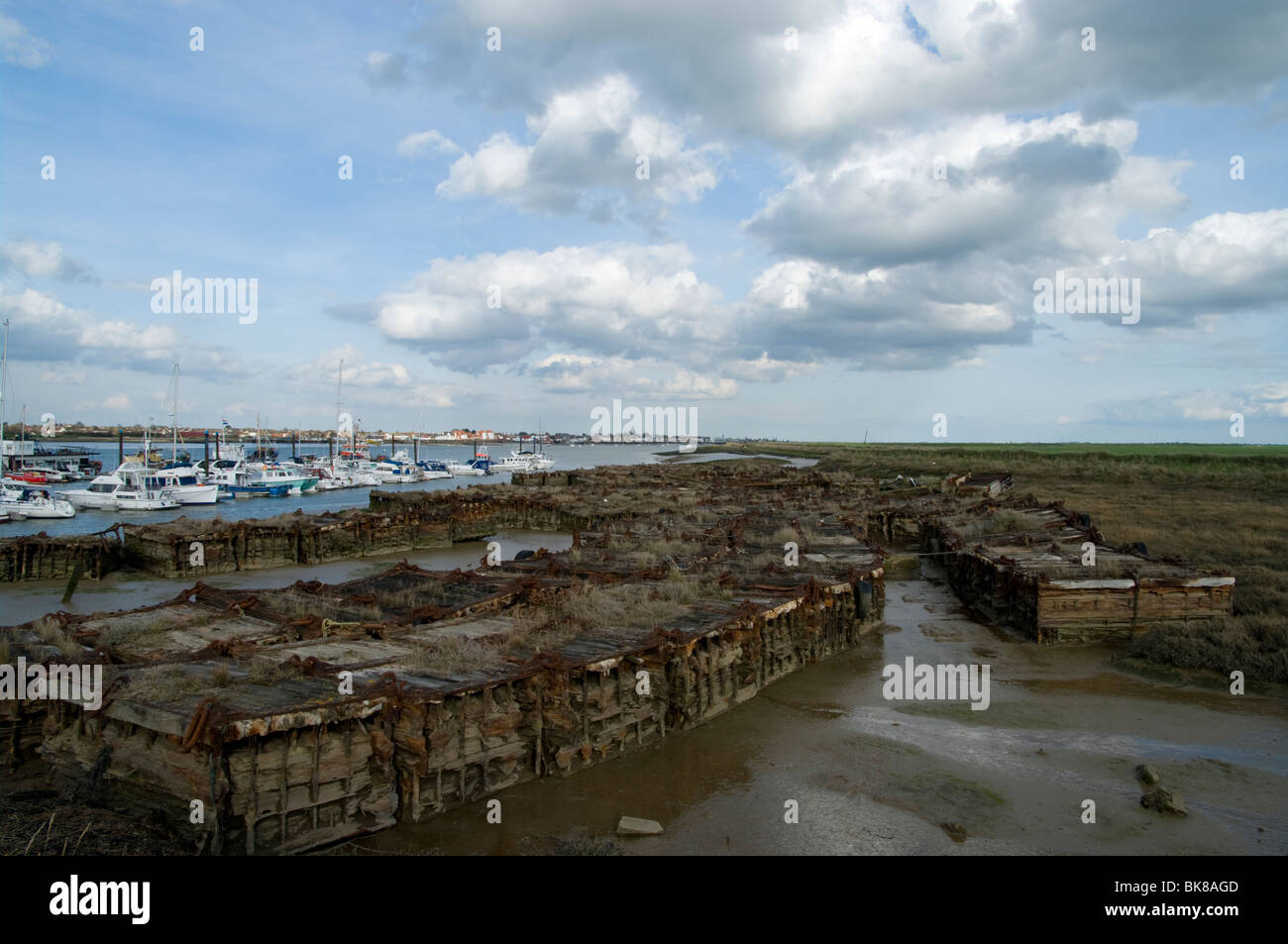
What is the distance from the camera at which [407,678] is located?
420 inches

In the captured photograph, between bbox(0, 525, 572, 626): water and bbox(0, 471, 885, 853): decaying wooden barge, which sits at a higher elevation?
bbox(0, 471, 885, 853): decaying wooden barge

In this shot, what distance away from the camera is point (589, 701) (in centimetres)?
1201

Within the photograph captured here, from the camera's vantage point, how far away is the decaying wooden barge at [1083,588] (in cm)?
1916

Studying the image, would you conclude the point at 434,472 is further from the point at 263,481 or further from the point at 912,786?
the point at 912,786

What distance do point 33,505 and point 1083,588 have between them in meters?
62.0

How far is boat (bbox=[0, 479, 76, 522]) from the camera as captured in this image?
2064 inches

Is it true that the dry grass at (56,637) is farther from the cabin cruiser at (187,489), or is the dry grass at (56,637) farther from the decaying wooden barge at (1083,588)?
the cabin cruiser at (187,489)

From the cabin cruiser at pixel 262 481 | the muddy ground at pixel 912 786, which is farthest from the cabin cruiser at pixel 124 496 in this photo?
the muddy ground at pixel 912 786

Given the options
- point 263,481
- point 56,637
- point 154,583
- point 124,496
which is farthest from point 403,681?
point 263,481

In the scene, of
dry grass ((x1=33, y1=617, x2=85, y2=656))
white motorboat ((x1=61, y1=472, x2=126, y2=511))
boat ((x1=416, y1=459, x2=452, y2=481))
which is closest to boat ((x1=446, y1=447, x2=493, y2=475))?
boat ((x1=416, y1=459, x2=452, y2=481))

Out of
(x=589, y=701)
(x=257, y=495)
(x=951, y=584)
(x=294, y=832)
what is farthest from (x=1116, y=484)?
(x=257, y=495)

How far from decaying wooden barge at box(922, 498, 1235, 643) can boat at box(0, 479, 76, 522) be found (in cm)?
5753

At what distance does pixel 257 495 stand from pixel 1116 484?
7660cm

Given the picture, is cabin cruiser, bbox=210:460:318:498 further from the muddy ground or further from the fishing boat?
the muddy ground
